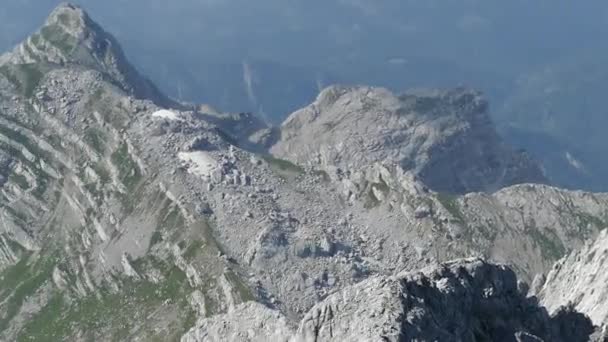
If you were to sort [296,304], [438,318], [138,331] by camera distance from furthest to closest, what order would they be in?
[138,331] < [296,304] < [438,318]

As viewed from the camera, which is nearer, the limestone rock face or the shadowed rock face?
the shadowed rock face

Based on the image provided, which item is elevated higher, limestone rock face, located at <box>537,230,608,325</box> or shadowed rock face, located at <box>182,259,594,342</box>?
limestone rock face, located at <box>537,230,608,325</box>

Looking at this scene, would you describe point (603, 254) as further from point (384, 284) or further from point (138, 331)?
point (138, 331)

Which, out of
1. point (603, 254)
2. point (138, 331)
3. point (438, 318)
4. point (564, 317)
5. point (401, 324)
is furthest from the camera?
point (138, 331)

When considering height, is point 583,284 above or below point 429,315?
above

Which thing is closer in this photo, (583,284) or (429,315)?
(429,315)

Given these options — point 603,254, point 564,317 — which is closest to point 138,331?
point 603,254

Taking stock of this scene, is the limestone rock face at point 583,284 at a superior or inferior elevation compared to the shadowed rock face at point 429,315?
superior

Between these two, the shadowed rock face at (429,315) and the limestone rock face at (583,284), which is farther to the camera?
the limestone rock face at (583,284)
